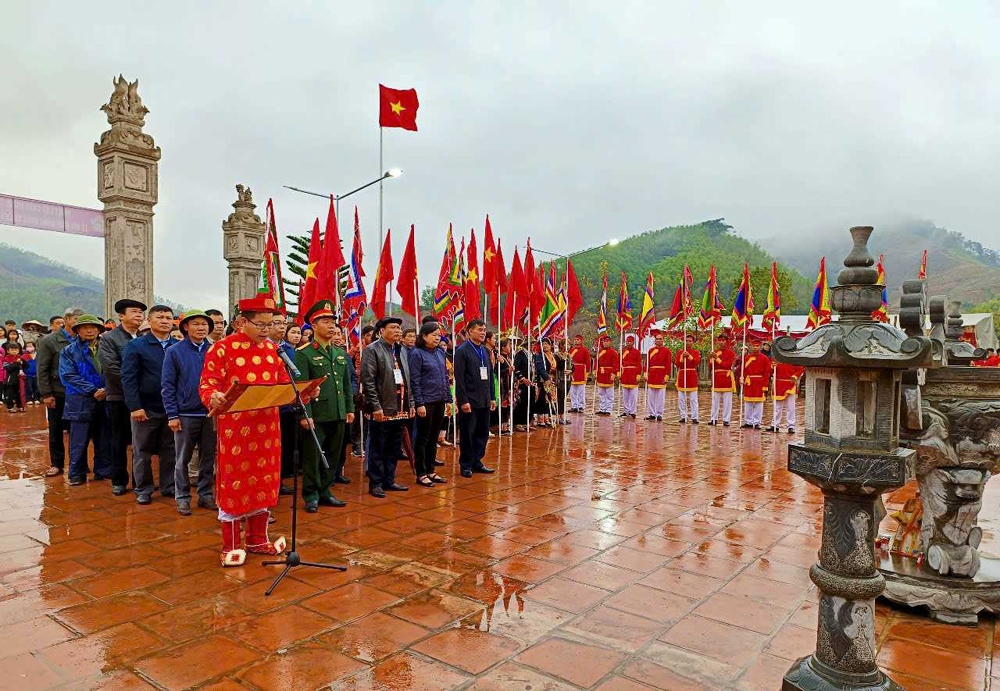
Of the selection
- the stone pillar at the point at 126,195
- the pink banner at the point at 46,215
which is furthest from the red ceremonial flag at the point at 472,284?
the pink banner at the point at 46,215

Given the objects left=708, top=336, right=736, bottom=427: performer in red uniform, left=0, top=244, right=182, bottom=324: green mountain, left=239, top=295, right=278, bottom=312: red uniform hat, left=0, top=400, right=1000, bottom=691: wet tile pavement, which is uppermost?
left=0, top=244, right=182, bottom=324: green mountain

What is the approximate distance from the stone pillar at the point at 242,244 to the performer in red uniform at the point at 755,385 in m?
12.9

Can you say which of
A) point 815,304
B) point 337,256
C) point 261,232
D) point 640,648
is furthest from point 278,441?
point 261,232

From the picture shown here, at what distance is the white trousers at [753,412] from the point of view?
39.8 ft

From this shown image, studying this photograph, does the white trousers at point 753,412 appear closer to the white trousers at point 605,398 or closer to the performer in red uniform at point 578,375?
the white trousers at point 605,398

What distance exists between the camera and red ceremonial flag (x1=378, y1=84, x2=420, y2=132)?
32.8ft

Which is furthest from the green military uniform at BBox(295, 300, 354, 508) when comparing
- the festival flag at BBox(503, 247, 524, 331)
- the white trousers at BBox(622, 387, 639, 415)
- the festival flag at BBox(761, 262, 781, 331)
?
the festival flag at BBox(761, 262, 781, 331)

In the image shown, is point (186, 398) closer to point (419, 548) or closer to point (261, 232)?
point (419, 548)

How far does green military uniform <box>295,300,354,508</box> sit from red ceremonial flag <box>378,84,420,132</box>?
5099 mm

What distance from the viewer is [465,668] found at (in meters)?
2.93

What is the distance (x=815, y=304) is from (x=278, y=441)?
43.0 ft

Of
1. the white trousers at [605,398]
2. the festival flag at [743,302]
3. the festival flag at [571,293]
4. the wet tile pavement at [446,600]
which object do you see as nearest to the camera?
the wet tile pavement at [446,600]

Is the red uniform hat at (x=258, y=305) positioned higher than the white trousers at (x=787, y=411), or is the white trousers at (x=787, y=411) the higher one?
the red uniform hat at (x=258, y=305)

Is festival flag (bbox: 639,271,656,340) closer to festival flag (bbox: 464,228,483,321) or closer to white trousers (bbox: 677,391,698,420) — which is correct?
white trousers (bbox: 677,391,698,420)
